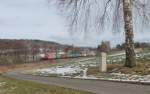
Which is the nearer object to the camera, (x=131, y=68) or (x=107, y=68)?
(x=131, y=68)

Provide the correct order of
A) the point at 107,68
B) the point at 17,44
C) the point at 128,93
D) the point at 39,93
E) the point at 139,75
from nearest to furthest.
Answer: the point at 128,93, the point at 39,93, the point at 139,75, the point at 107,68, the point at 17,44

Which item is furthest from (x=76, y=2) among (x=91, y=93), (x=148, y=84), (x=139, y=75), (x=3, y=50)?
(x=3, y=50)

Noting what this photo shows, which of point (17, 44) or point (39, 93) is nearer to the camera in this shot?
point (39, 93)

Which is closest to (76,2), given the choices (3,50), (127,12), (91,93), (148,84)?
(127,12)

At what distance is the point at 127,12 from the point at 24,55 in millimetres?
106901

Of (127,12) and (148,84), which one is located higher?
(127,12)

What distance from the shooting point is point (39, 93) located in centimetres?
1786

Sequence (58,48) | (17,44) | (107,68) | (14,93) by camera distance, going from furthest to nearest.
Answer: (17,44)
(58,48)
(107,68)
(14,93)

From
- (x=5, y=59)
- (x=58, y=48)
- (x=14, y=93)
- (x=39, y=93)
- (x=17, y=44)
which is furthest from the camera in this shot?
(x=17, y=44)

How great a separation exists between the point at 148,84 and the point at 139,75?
14.8 feet

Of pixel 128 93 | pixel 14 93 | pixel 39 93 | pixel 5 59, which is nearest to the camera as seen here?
pixel 128 93

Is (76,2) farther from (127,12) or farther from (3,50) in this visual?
(3,50)

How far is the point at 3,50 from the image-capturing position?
5098 inches

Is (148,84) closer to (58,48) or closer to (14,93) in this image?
(14,93)
